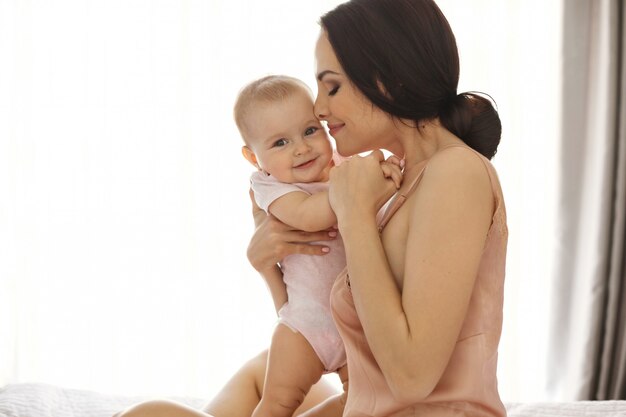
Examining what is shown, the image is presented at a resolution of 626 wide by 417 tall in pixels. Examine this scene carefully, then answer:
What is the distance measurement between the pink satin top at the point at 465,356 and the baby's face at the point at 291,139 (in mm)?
373

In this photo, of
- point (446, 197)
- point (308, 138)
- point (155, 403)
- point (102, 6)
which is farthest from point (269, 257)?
point (102, 6)

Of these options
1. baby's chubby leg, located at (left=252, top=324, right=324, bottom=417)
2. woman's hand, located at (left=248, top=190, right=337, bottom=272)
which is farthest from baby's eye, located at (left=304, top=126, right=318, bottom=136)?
baby's chubby leg, located at (left=252, top=324, right=324, bottom=417)

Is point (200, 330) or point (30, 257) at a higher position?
point (30, 257)

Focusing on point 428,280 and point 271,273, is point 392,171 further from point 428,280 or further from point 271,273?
point 271,273

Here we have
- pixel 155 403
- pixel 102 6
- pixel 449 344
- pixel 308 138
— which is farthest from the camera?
pixel 102 6

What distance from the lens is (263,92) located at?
1962mm

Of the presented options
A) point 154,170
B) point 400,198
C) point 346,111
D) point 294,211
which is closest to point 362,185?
point 400,198

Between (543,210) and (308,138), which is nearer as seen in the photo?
(308,138)

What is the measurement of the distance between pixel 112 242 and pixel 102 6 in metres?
1.01

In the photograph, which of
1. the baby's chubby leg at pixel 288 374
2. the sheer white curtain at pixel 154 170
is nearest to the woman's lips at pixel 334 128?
the baby's chubby leg at pixel 288 374

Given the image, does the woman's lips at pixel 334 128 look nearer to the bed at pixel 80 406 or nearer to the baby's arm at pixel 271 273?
the baby's arm at pixel 271 273

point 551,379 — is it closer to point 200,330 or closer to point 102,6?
point 200,330

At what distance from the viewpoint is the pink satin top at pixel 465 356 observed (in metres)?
Result: 1.54

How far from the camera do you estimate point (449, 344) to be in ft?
4.82
